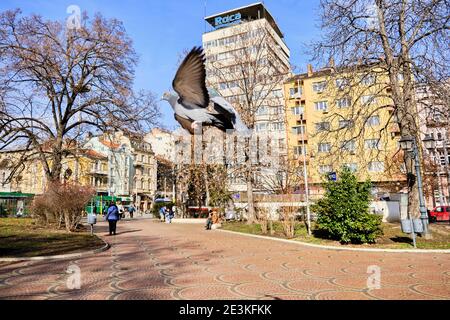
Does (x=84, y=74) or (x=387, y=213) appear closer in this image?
(x=84, y=74)

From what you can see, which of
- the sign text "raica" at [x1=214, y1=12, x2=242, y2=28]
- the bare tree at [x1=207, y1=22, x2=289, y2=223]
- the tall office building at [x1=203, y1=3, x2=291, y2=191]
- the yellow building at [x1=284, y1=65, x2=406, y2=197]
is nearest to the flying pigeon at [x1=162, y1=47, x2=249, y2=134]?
the yellow building at [x1=284, y1=65, x2=406, y2=197]

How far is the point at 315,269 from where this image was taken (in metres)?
7.92

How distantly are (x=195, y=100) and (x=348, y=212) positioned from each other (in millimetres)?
8467

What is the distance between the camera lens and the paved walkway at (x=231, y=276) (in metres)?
5.49

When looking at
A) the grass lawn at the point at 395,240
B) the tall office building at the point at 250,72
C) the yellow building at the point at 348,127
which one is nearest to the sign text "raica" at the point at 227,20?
the yellow building at the point at 348,127

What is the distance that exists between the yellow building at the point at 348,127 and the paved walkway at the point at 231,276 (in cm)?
597

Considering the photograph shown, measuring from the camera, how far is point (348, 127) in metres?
14.4

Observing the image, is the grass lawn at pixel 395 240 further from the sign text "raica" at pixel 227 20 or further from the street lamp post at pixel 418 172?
the sign text "raica" at pixel 227 20

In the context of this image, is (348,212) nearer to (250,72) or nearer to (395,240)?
(395,240)

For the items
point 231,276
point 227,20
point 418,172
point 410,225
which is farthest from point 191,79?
point 227,20

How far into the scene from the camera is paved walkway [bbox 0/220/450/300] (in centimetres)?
549
